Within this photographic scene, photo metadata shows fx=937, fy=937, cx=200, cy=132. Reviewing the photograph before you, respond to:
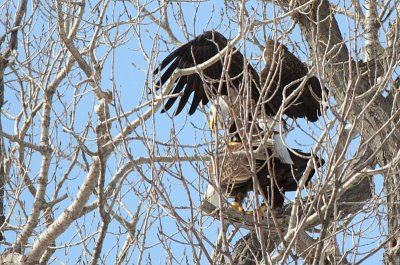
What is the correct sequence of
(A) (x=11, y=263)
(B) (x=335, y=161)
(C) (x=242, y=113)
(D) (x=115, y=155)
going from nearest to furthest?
(B) (x=335, y=161) → (C) (x=242, y=113) → (A) (x=11, y=263) → (D) (x=115, y=155)

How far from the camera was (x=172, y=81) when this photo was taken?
212 inches

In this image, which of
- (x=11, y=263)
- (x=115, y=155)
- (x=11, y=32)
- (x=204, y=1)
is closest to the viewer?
(x=11, y=263)

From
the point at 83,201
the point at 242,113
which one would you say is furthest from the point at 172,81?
the point at 242,113

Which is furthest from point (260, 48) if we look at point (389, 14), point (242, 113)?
point (242, 113)

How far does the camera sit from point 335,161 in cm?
377

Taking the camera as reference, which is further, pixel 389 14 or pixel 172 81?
pixel 389 14

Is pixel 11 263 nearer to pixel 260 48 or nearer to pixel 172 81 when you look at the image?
pixel 172 81

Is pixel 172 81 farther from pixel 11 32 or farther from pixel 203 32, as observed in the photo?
pixel 11 32

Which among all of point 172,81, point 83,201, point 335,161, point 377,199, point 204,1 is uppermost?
point 204,1

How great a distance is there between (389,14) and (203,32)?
1568 millimetres

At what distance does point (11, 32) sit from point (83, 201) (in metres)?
2.45

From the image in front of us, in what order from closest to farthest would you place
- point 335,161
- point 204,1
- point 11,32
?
point 335,161 → point 204,1 → point 11,32

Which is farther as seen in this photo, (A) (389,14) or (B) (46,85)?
(B) (46,85)

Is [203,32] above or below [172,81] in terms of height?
above
